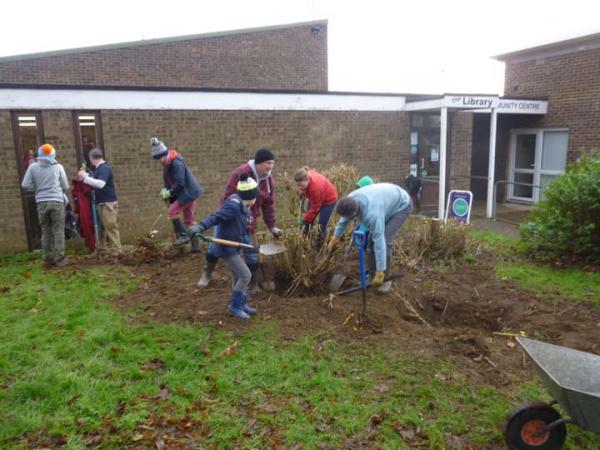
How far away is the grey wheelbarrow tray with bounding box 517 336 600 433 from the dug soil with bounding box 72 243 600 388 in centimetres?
87

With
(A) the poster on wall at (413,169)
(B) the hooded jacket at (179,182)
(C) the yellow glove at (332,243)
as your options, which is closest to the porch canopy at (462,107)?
(A) the poster on wall at (413,169)

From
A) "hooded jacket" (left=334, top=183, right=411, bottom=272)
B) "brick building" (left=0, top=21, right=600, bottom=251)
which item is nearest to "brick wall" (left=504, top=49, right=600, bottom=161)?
"brick building" (left=0, top=21, right=600, bottom=251)

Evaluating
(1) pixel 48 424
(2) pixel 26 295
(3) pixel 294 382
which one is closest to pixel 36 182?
(2) pixel 26 295

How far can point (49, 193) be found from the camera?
7.38 m

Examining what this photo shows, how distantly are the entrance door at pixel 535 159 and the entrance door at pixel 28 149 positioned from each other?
38.9ft

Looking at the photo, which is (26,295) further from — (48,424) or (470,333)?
(470,333)

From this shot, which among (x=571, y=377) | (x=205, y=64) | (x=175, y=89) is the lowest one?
(x=571, y=377)

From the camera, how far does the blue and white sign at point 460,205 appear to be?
9.12 m

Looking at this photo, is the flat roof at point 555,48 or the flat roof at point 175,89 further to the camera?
the flat roof at point 555,48

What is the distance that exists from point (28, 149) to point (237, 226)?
19.0 ft

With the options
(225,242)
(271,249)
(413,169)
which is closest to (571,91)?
(413,169)

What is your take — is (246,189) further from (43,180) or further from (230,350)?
(43,180)

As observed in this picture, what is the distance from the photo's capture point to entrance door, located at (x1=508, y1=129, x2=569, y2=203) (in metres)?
13.6

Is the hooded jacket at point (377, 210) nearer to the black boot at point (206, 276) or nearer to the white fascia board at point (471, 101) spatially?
the black boot at point (206, 276)
